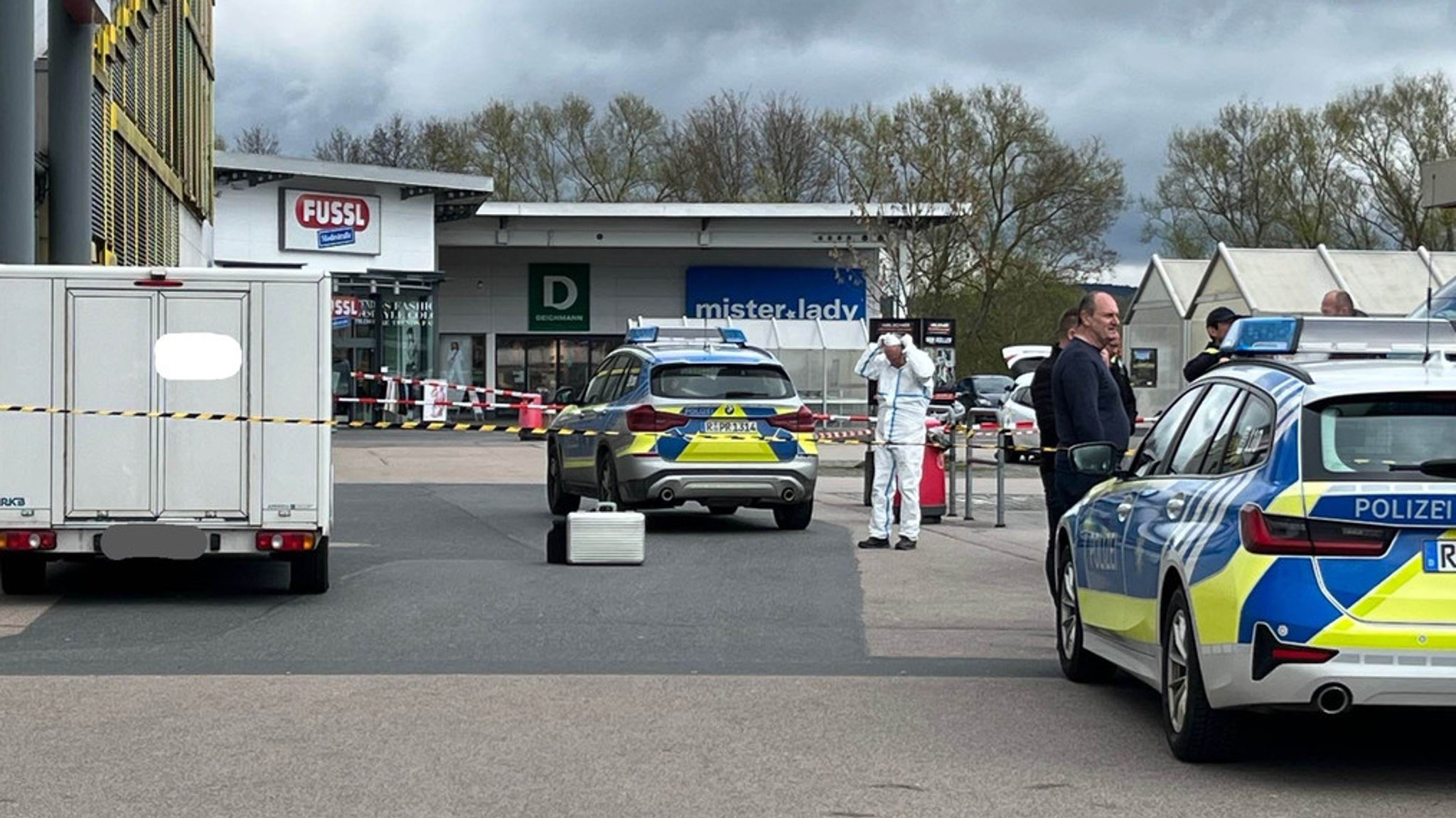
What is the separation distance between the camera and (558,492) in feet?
68.5

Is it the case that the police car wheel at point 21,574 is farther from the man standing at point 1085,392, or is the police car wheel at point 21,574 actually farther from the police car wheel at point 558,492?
the police car wheel at point 558,492

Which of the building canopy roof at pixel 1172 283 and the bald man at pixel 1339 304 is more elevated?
the building canopy roof at pixel 1172 283

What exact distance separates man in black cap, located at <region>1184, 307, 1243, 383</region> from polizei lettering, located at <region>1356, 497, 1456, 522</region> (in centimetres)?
511

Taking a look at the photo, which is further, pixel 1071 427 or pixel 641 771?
pixel 1071 427

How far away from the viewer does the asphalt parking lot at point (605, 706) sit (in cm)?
721

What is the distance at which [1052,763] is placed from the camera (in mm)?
7809

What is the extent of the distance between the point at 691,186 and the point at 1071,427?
191ft

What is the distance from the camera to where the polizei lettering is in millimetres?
6926

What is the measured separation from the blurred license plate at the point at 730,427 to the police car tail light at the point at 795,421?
194mm

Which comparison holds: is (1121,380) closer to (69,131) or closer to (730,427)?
(730,427)

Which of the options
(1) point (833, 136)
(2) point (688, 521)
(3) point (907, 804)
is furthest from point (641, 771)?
(1) point (833, 136)

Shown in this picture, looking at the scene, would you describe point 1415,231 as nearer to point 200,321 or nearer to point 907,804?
point 200,321

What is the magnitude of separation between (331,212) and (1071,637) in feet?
136

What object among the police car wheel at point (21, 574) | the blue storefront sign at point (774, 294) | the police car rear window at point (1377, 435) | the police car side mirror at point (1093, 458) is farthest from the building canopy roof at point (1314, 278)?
the police car rear window at point (1377, 435)
